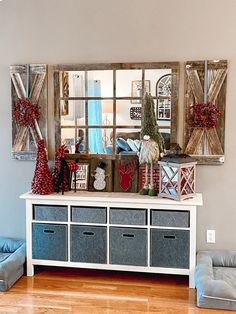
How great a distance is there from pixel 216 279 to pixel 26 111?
2.22 meters

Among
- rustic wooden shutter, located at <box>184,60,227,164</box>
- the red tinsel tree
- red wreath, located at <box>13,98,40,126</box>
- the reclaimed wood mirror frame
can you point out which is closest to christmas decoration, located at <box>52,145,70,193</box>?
the red tinsel tree

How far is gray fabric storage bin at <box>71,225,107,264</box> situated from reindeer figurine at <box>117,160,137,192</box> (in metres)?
0.46

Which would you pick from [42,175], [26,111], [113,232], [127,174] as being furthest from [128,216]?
[26,111]

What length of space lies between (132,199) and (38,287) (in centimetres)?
106

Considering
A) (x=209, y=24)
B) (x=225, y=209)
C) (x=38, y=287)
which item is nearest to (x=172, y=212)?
(x=225, y=209)

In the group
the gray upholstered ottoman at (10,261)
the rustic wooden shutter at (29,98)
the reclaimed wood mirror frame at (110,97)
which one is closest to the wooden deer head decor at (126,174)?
the reclaimed wood mirror frame at (110,97)

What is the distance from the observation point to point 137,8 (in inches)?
141

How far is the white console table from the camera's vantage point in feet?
10.8

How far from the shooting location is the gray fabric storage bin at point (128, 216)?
11.0 feet

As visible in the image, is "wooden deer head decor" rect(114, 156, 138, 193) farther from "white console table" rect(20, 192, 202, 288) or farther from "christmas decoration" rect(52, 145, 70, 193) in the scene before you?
"christmas decoration" rect(52, 145, 70, 193)

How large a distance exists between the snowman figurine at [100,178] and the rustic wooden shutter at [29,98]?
1.96ft

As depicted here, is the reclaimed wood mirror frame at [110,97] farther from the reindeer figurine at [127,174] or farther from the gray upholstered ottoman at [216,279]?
the gray upholstered ottoman at [216,279]

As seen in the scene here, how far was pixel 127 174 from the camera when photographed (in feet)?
12.0

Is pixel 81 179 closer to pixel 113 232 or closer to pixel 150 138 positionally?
pixel 113 232
